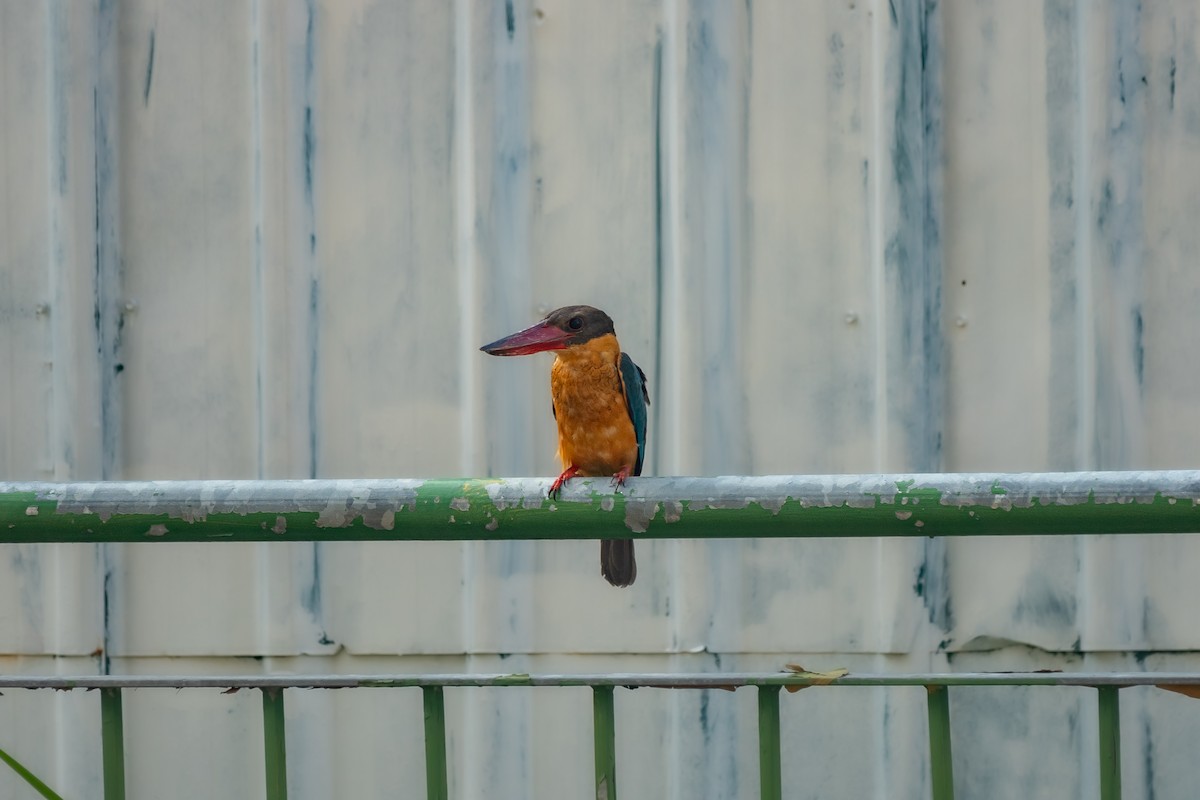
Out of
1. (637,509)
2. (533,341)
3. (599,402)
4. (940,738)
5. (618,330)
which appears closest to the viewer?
(637,509)

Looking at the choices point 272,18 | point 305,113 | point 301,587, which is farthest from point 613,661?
point 272,18

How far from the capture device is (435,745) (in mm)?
1155

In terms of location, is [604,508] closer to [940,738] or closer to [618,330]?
[940,738]

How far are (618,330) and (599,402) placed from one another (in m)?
0.45

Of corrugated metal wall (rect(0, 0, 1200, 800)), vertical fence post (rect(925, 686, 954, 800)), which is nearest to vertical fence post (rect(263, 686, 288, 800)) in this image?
vertical fence post (rect(925, 686, 954, 800))

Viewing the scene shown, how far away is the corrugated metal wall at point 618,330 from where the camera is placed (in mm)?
2338

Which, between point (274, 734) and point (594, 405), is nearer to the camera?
point (274, 734)

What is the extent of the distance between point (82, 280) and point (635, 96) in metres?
1.32

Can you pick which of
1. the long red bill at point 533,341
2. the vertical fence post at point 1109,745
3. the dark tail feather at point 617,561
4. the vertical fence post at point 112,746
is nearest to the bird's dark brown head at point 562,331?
the long red bill at point 533,341

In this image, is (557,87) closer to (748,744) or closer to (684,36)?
(684,36)

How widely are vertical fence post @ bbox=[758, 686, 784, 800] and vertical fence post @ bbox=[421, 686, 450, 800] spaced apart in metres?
0.34

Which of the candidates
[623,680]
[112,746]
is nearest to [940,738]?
[623,680]

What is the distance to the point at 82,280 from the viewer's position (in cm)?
241

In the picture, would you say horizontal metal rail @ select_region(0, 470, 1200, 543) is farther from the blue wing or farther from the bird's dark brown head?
the blue wing
